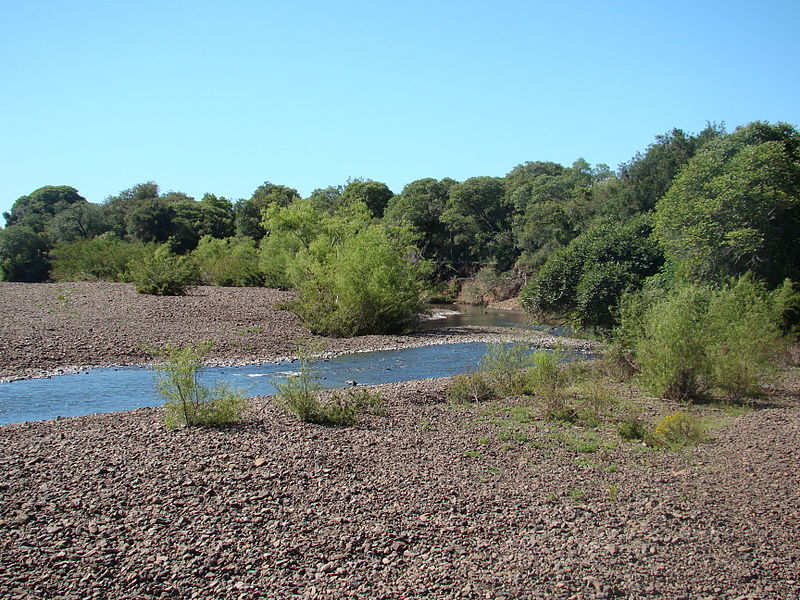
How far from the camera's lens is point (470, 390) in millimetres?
17391

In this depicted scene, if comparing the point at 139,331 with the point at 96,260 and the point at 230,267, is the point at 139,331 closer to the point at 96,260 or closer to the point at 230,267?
the point at 230,267

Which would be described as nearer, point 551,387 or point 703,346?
point 703,346

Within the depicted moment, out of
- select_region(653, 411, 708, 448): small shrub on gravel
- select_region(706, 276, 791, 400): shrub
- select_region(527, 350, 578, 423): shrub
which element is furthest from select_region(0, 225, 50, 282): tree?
select_region(653, 411, 708, 448): small shrub on gravel

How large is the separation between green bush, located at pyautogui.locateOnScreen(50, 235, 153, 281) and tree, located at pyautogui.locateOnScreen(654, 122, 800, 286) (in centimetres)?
4265

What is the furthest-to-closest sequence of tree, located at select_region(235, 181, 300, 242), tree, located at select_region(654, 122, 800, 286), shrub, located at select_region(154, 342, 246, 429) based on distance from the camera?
tree, located at select_region(235, 181, 300, 242) → tree, located at select_region(654, 122, 800, 286) → shrub, located at select_region(154, 342, 246, 429)

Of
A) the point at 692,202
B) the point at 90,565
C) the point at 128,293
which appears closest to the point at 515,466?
the point at 90,565

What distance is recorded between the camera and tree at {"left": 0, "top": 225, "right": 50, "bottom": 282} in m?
63.5

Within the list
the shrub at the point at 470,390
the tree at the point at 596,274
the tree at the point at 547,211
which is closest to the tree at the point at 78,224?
the tree at the point at 547,211

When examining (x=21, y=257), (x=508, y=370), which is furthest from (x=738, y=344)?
(x=21, y=257)

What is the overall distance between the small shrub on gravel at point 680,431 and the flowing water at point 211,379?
7.39 m

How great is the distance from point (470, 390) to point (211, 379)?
8.36 meters

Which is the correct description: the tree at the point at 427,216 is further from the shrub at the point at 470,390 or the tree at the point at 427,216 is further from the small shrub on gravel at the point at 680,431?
the small shrub on gravel at the point at 680,431

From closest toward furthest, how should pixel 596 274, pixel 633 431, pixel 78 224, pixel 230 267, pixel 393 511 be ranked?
pixel 393 511
pixel 633 431
pixel 596 274
pixel 230 267
pixel 78 224

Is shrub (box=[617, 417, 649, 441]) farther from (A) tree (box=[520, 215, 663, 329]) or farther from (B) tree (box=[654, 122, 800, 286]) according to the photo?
(A) tree (box=[520, 215, 663, 329])
